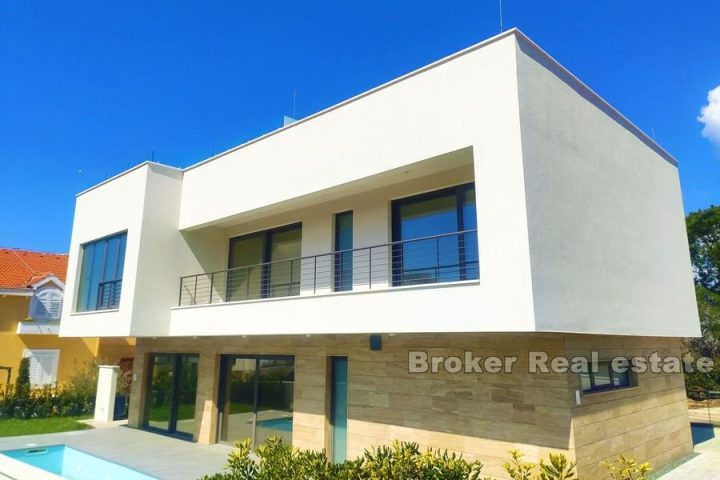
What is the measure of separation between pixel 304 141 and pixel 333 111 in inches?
40.7

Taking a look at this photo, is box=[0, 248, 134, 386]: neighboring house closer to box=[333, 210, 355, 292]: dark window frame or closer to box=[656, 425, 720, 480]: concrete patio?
box=[333, 210, 355, 292]: dark window frame

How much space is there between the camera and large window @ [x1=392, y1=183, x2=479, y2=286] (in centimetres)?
924

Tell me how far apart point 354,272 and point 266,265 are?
→ 363 cm

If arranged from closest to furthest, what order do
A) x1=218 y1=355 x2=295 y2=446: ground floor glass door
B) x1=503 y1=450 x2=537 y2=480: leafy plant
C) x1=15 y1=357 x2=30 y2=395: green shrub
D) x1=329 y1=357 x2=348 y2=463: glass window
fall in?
x1=503 y1=450 x2=537 y2=480: leafy plant
x1=329 y1=357 x2=348 y2=463: glass window
x1=218 y1=355 x2=295 y2=446: ground floor glass door
x1=15 y1=357 x2=30 y2=395: green shrub

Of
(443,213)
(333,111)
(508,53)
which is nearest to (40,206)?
(333,111)

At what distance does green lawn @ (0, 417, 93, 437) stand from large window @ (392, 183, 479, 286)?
14.2m

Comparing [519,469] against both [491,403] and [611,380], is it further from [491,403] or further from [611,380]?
[611,380]

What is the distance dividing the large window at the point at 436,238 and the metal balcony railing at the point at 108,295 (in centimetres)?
857

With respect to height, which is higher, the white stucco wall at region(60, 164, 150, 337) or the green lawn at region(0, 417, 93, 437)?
the white stucco wall at region(60, 164, 150, 337)

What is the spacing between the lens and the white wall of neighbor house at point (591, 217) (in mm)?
7512

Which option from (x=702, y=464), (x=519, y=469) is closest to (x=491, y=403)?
(x=519, y=469)

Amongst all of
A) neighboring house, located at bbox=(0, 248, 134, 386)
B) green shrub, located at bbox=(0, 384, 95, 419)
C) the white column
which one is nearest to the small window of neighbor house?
the white column

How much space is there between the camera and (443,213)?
10.1 meters

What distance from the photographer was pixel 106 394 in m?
19.2
